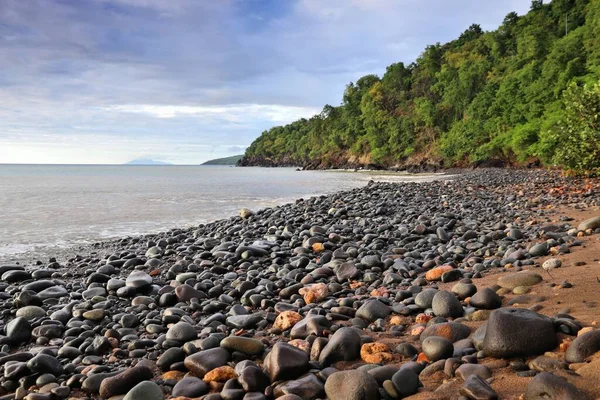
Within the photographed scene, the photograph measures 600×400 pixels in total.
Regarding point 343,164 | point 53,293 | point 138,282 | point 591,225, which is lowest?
point 53,293

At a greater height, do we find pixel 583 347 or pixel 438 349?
pixel 583 347

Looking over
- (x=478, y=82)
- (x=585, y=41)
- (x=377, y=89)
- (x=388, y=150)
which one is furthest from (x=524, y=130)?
(x=377, y=89)

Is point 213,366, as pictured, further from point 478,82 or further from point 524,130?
point 478,82

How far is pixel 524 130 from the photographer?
3616cm

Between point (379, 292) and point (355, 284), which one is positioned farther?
point (355, 284)

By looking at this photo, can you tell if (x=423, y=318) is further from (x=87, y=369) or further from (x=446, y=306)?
(x=87, y=369)

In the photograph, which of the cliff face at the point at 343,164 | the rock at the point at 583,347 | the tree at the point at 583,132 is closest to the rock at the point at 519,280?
the rock at the point at 583,347

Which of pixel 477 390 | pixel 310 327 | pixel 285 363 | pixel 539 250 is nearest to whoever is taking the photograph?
pixel 477 390

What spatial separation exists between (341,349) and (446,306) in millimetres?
1099

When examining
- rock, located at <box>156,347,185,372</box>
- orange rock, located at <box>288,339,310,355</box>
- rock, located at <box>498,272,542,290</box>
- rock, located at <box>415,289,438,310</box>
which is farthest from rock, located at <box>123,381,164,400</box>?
rock, located at <box>498,272,542,290</box>

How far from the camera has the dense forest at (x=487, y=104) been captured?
86.9ft

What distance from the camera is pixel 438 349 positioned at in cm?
285

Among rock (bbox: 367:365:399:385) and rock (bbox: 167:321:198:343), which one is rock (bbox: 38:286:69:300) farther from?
rock (bbox: 367:365:399:385)

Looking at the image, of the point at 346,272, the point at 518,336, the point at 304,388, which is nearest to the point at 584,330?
the point at 518,336
